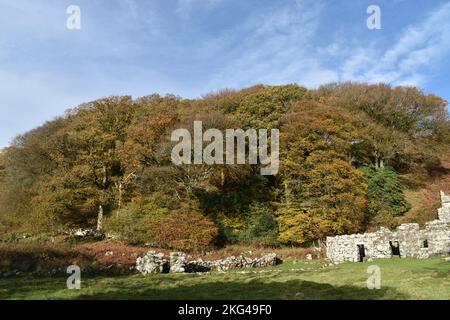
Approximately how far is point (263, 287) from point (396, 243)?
1211 centimetres

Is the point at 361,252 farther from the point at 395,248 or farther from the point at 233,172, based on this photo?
the point at 233,172

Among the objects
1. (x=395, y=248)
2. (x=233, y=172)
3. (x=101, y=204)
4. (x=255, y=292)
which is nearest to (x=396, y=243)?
(x=395, y=248)

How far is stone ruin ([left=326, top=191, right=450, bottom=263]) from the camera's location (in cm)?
2000

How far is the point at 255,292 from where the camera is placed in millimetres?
12211

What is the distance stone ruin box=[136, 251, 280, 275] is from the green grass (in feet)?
10.7

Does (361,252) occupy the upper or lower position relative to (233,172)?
lower

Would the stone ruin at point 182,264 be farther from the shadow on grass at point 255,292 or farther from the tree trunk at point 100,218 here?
the tree trunk at point 100,218

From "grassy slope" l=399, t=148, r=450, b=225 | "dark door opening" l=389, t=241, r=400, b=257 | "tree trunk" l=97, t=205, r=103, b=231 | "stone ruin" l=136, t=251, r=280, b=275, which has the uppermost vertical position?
"grassy slope" l=399, t=148, r=450, b=225

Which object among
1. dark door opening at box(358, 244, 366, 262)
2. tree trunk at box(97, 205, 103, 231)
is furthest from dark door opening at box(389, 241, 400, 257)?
tree trunk at box(97, 205, 103, 231)

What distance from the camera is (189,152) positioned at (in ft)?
102

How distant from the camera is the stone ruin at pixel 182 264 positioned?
1934cm

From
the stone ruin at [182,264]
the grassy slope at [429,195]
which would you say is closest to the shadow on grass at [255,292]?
the stone ruin at [182,264]

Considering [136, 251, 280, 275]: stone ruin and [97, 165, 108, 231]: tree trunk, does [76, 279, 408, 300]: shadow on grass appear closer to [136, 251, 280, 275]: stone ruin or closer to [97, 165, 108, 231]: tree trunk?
[136, 251, 280, 275]: stone ruin
